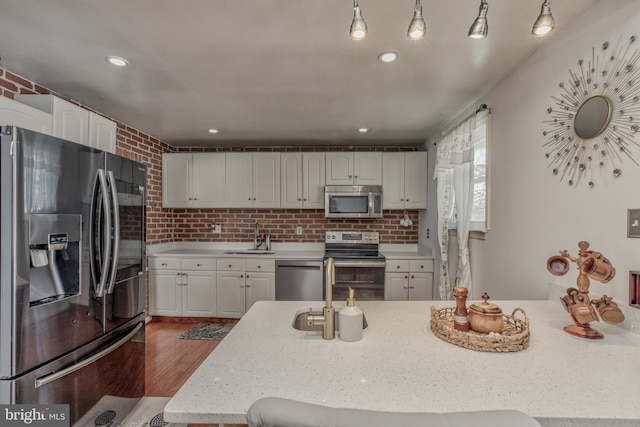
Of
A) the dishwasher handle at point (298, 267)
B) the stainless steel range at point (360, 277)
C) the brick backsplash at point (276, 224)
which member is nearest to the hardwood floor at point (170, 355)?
the dishwasher handle at point (298, 267)

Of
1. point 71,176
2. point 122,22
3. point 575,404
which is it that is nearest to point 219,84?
point 122,22

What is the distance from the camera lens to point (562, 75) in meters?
1.55

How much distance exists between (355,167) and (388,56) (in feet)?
6.51

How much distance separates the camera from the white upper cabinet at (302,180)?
3.75 m

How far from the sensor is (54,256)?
4.59 feet

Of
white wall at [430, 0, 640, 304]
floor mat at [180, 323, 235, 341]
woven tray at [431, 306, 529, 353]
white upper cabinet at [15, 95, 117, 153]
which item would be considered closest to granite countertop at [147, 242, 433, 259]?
floor mat at [180, 323, 235, 341]

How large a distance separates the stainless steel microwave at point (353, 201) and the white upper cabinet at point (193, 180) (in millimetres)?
1409

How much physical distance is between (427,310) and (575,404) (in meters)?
0.75

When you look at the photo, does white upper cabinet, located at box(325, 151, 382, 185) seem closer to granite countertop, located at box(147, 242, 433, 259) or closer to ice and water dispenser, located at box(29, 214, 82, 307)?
granite countertop, located at box(147, 242, 433, 259)

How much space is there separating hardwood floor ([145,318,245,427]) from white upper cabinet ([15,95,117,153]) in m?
1.84

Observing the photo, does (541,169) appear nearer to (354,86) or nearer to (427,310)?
(427,310)

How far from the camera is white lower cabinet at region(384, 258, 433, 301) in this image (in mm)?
3361

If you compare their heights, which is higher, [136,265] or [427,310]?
[136,265]

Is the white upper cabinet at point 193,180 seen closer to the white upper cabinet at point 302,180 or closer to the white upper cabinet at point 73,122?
the white upper cabinet at point 302,180
